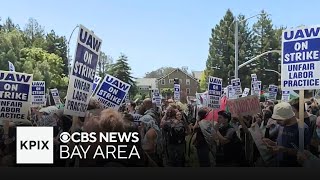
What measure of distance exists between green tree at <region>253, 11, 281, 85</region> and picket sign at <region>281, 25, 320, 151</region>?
35.9 m

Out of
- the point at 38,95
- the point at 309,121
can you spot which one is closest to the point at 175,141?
the point at 309,121

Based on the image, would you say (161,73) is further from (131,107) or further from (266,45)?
(131,107)

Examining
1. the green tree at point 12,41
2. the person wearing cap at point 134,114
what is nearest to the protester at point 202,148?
the person wearing cap at point 134,114

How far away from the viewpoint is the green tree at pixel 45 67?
85.9ft

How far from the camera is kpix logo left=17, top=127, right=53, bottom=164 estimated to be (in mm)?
6961

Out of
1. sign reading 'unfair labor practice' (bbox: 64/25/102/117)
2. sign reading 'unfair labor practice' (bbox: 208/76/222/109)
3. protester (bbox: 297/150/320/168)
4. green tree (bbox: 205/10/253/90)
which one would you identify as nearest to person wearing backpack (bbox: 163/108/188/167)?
sign reading 'unfair labor practice' (bbox: 64/25/102/117)

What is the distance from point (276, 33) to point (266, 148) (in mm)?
40539

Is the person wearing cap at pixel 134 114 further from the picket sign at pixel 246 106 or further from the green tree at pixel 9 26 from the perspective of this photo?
the green tree at pixel 9 26

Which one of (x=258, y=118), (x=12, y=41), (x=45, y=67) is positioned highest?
(x=12, y=41)

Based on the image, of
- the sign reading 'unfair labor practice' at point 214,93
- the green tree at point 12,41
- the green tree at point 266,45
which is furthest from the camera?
the green tree at point 266,45

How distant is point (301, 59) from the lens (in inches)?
305

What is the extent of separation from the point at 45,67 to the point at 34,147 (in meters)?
25.3

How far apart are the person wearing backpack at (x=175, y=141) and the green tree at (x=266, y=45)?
1387 inches

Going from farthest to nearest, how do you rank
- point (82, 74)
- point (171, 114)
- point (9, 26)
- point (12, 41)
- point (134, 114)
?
point (12, 41), point (9, 26), point (134, 114), point (171, 114), point (82, 74)
